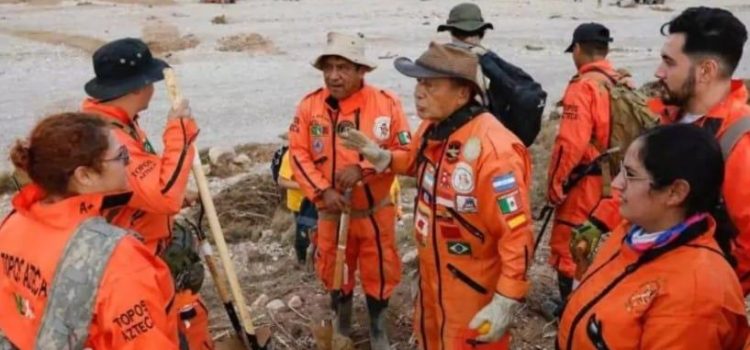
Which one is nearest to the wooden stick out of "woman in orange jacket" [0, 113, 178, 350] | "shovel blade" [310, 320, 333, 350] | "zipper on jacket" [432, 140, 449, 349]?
"shovel blade" [310, 320, 333, 350]

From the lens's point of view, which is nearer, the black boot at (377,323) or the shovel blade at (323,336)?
the shovel blade at (323,336)

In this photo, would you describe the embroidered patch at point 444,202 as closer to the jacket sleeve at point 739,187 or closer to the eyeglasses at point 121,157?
the jacket sleeve at point 739,187

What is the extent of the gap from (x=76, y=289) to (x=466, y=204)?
1830mm

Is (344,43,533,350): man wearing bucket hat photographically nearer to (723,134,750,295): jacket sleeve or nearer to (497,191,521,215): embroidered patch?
(497,191,521,215): embroidered patch

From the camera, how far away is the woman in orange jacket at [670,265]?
2512mm

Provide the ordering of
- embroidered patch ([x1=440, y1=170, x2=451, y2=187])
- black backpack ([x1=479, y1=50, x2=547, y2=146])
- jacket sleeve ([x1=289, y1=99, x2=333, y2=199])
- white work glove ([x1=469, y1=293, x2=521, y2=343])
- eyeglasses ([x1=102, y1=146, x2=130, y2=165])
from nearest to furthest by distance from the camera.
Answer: eyeglasses ([x1=102, y1=146, x2=130, y2=165]), white work glove ([x1=469, y1=293, x2=521, y2=343]), embroidered patch ([x1=440, y1=170, x2=451, y2=187]), black backpack ([x1=479, y1=50, x2=547, y2=146]), jacket sleeve ([x1=289, y1=99, x2=333, y2=199])

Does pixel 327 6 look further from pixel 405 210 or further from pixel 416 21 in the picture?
pixel 405 210

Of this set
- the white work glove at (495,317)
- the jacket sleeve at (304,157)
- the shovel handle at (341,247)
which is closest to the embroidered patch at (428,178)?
the white work glove at (495,317)

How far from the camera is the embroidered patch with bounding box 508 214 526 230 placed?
3635 mm

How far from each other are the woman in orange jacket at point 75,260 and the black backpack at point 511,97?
95.2 inches

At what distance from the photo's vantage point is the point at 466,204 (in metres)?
3.75

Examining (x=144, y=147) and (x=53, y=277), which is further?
(x=144, y=147)

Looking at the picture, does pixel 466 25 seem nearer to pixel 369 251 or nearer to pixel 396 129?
pixel 396 129

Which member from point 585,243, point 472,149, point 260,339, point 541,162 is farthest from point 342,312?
point 541,162
